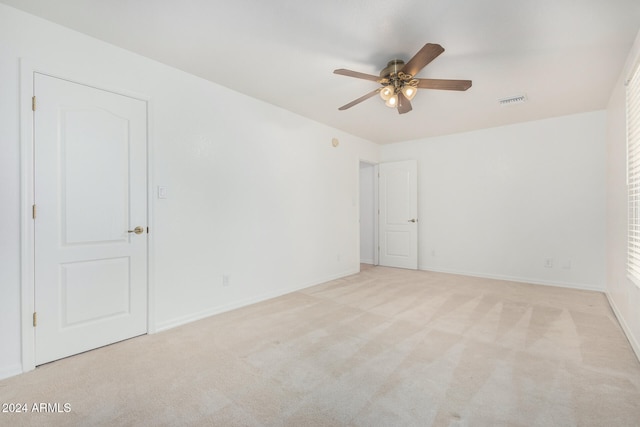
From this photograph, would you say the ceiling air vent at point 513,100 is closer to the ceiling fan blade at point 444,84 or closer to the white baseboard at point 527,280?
the ceiling fan blade at point 444,84

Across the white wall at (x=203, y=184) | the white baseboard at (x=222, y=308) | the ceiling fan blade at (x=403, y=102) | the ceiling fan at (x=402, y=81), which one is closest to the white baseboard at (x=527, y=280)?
the white wall at (x=203, y=184)

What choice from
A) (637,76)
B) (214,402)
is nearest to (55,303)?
(214,402)

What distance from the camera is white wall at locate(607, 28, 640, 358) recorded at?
242 cm

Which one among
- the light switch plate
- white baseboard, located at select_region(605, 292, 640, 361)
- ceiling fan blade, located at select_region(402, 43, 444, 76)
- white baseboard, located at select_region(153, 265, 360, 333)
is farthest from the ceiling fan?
white baseboard, located at select_region(153, 265, 360, 333)

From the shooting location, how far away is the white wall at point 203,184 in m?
2.04

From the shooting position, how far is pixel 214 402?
1.73 meters

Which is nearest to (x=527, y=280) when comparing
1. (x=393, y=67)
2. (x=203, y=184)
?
(x=393, y=67)

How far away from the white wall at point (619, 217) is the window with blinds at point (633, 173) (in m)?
0.12

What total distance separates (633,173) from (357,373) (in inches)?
112

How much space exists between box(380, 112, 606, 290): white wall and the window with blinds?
5.96 ft

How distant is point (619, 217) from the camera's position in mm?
3059

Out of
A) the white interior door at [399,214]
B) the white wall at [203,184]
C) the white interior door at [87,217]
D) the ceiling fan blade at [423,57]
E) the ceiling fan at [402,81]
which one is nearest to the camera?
the ceiling fan blade at [423,57]

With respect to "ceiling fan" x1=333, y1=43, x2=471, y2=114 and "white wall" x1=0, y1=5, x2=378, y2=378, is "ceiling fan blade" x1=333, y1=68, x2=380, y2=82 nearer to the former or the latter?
"ceiling fan" x1=333, y1=43, x2=471, y2=114

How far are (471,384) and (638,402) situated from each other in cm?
89
